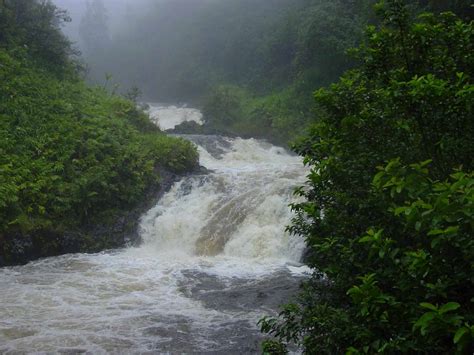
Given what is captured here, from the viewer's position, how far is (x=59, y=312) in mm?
8758

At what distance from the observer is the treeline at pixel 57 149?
1250 centimetres

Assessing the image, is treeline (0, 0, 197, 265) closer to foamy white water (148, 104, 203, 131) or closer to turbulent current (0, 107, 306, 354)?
turbulent current (0, 107, 306, 354)

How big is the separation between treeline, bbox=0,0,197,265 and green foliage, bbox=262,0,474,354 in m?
9.11

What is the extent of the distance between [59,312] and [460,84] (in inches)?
302

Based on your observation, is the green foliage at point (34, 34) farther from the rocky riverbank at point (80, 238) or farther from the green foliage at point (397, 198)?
the green foliage at point (397, 198)

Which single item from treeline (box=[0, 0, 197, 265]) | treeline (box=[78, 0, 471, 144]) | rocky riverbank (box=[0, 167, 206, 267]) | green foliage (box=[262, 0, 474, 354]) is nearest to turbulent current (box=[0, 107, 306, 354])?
rocky riverbank (box=[0, 167, 206, 267])

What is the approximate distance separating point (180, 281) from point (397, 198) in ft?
A: 25.4

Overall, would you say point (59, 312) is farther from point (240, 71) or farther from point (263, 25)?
point (263, 25)

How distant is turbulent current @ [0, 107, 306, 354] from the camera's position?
303 inches

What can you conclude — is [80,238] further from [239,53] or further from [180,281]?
[239,53]

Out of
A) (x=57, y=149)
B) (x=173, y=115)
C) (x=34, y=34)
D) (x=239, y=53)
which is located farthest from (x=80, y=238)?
(x=239, y=53)

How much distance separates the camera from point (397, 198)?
141 inches

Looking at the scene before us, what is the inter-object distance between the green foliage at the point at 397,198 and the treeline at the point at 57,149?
359 inches

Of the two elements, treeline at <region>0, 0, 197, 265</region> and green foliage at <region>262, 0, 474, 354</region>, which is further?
treeline at <region>0, 0, 197, 265</region>
